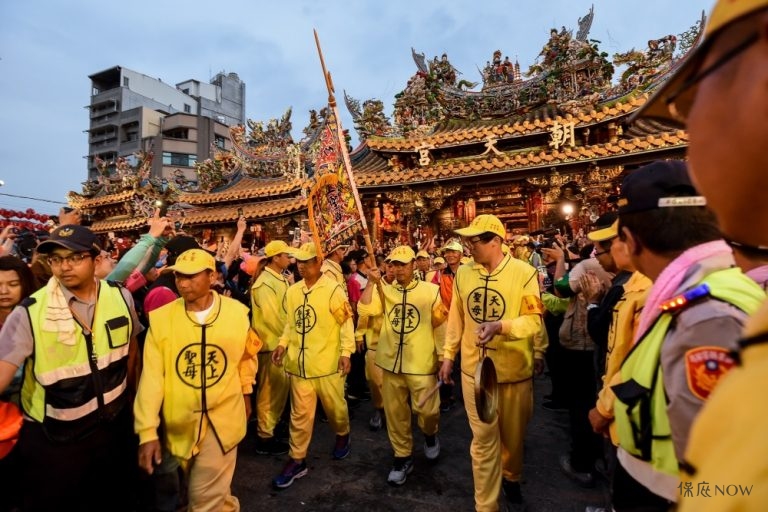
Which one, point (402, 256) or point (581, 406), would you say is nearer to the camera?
point (581, 406)

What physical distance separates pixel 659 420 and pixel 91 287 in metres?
3.27

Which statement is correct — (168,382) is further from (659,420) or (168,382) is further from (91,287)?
(659,420)

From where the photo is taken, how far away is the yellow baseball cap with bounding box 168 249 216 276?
267 cm

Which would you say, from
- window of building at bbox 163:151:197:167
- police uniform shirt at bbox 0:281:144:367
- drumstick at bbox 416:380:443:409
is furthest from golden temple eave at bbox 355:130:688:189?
window of building at bbox 163:151:197:167

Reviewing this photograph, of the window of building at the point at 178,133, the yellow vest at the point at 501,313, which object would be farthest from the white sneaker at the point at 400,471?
the window of building at the point at 178,133

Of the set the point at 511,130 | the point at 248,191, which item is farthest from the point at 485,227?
the point at 248,191

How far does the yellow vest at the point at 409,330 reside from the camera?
4086mm

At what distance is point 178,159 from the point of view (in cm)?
4081

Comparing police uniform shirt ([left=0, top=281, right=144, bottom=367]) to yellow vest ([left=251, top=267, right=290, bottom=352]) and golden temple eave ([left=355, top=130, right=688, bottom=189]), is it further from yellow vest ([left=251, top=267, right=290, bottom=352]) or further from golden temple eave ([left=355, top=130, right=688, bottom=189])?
golden temple eave ([left=355, top=130, right=688, bottom=189])

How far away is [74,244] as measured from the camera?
2.45 m

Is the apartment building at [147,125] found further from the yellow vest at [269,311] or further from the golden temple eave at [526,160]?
the yellow vest at [269,311]

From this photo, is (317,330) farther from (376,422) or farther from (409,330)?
(376,422)

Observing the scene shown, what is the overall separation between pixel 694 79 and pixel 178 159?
47.1 metres

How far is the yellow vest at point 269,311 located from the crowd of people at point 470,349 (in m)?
0.03
